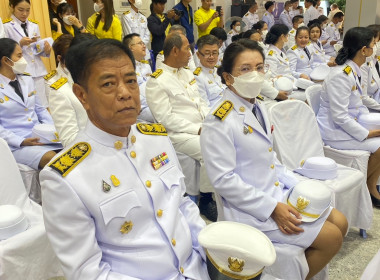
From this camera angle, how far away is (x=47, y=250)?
1.78 metres

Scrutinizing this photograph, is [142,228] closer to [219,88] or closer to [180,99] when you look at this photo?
[180,99]

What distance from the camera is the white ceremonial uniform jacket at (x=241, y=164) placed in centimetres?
185

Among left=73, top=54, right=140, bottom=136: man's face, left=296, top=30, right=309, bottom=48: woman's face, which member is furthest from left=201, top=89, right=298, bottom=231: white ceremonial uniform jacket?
left=296, top=30, right=309, bottom=48: woman's face

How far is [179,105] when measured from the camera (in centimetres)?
318

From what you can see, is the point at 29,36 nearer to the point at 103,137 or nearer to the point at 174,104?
the point at 174,104

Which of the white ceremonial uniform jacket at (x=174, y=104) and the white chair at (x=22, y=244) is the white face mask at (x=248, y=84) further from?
the white chair at (x=22, y=244)

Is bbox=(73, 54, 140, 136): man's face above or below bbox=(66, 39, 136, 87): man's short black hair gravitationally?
below

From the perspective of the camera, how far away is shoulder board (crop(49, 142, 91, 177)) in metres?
1.20

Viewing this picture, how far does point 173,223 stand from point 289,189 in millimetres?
901

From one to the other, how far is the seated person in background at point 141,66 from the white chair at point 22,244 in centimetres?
159

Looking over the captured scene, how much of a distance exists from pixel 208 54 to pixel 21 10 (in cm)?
245

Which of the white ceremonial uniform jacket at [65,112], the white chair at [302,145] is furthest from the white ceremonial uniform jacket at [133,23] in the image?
the white chair at [302,145]

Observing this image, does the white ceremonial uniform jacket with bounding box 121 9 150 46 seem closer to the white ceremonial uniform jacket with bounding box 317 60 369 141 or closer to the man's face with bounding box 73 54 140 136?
the white ceremonial uniform jacket with bounding box 317 60 369 141

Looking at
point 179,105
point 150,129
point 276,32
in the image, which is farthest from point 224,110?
point 276,32
